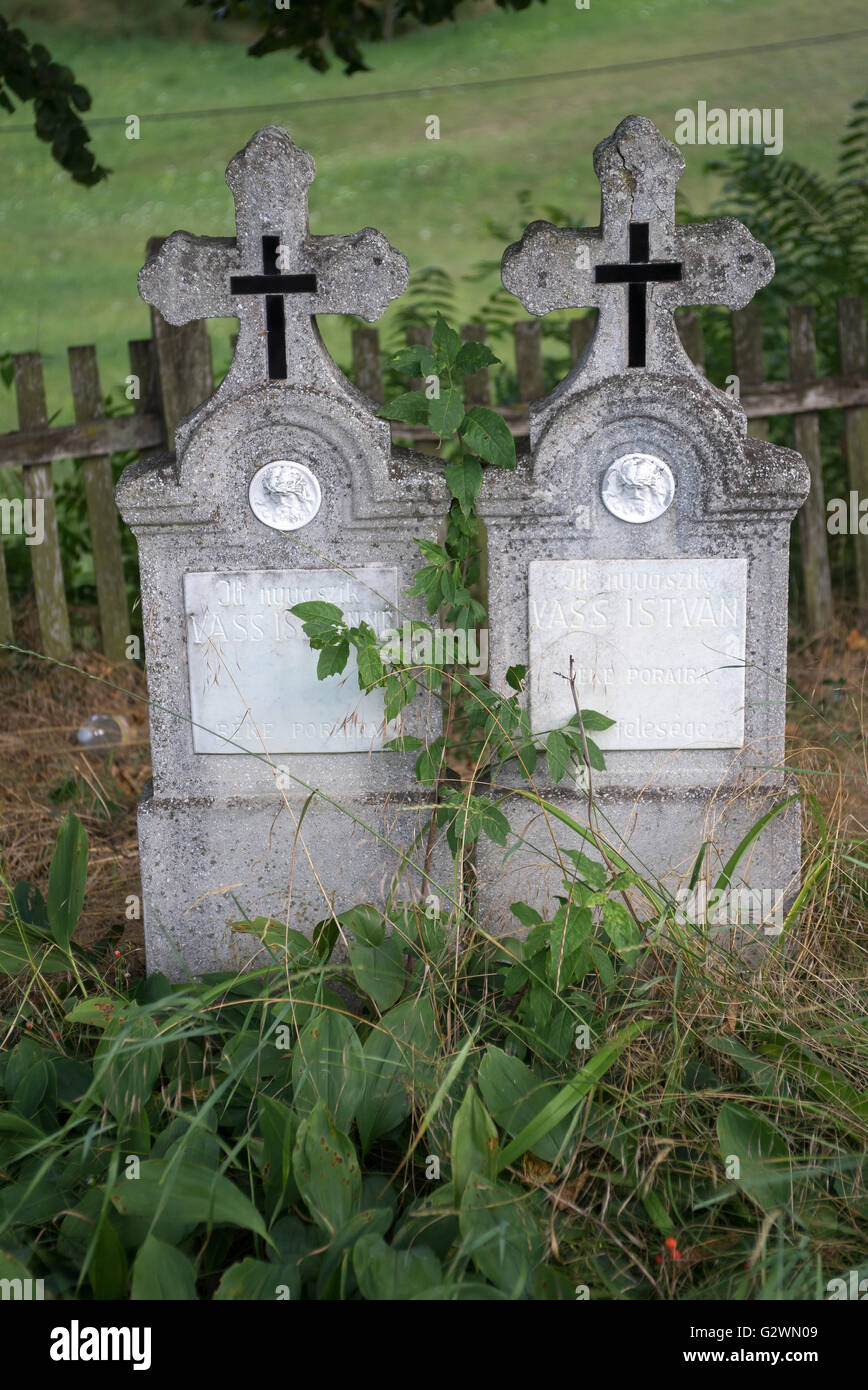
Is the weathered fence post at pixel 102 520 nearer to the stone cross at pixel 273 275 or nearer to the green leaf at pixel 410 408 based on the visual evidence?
the stone cross at pixel 273 275

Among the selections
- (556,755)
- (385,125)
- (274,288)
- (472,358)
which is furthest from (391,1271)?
(385,125)

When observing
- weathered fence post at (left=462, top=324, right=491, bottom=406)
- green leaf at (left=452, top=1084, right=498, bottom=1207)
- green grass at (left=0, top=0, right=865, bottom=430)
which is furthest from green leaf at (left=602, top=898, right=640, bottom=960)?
green grass at (left=0, top=0, right=865, bottom=430)

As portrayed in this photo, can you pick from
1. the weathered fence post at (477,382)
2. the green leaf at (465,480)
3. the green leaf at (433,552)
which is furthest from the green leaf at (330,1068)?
the weathered fence post at (477,382)

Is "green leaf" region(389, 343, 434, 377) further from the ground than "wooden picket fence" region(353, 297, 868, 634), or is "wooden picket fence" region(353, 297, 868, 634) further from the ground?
"wooden picket fence" region(353, 297, 868, 634)

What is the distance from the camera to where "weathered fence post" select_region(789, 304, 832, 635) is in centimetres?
504

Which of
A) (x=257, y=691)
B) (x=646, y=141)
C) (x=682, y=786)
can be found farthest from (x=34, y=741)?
(x=646, y=141)

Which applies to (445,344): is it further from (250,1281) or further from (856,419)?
(856,419)

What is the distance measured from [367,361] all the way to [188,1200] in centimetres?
363

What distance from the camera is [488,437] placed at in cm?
275

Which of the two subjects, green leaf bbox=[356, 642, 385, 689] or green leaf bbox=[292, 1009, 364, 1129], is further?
green leaf bbox=[356, 642, 385, 689]

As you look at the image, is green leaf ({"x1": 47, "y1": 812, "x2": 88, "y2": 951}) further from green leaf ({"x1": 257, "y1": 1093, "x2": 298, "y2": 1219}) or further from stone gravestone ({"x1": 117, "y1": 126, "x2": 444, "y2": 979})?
green leaf ({"x1": 257, "y1": 1093, "x2": 298, "y2": 1219})

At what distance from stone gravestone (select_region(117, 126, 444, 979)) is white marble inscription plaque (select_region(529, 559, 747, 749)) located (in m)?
0.33

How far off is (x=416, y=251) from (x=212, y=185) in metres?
2.89
